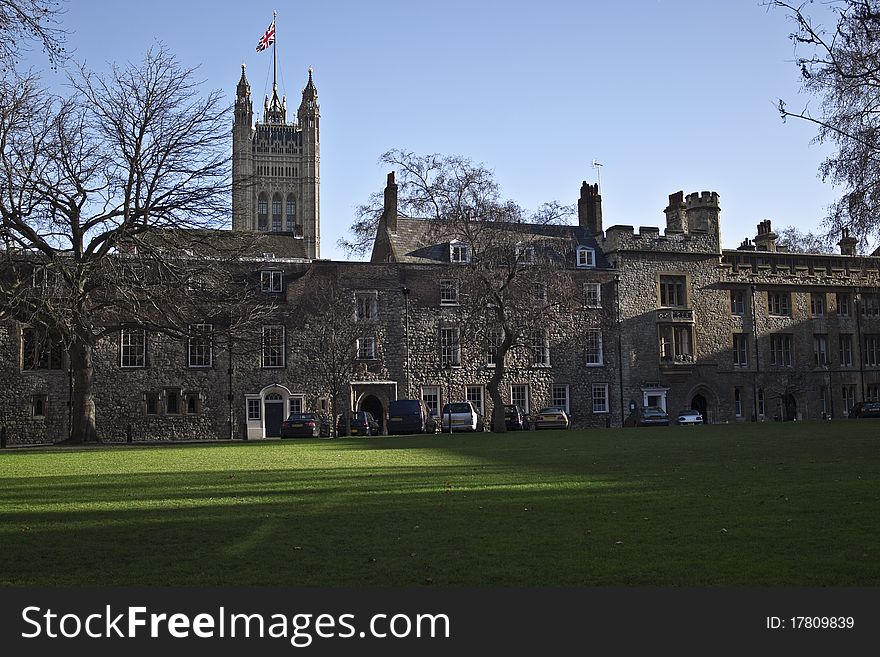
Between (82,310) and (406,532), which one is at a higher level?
(82,310)

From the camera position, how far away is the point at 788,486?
520 inches

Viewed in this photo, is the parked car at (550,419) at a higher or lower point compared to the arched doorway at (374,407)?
lower

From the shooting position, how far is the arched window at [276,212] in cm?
13275

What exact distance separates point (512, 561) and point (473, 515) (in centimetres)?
293

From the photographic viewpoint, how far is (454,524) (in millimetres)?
10125

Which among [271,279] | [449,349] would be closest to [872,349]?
[449,349]

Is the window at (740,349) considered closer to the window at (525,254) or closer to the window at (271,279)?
the window at (525,254)

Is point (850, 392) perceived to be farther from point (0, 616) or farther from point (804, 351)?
point (0, 616)

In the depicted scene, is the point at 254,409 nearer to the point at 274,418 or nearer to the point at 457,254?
the point at 274,418

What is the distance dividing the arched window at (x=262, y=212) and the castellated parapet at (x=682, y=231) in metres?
81.2

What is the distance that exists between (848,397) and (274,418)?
1391 inches

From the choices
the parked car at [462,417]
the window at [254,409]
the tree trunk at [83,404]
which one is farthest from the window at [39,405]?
the parked car at [462,417]

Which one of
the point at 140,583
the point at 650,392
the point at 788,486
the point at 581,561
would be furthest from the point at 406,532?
the point at 650,392

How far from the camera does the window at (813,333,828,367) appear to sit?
59.2m
